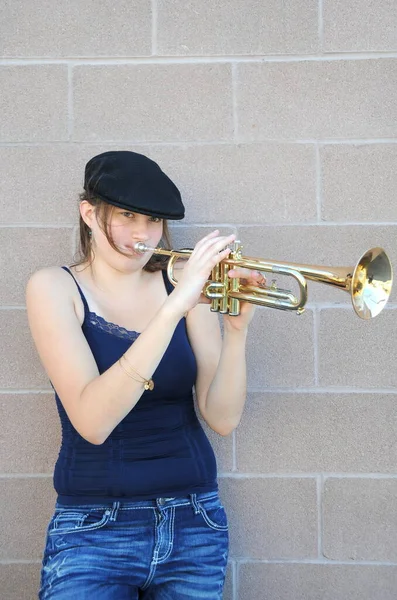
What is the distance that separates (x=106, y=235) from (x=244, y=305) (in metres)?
0.37

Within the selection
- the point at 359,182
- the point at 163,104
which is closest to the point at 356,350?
the point at 359,182

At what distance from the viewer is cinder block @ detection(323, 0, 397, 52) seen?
2266 millimetres

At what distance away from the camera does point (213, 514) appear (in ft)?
6.11

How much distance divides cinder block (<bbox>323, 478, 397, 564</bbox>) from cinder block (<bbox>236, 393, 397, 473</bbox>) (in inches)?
2.0

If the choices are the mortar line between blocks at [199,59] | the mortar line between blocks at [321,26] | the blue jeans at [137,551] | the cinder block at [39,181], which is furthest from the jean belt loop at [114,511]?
the mortar line between blocks at [321,26]

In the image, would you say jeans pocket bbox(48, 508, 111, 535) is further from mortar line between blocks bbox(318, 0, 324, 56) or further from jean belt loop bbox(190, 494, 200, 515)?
mortar line between blocks bbox(318, 0, 324, 56)

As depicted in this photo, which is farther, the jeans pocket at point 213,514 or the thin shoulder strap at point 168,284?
the thin shoulder strap at point 168,284

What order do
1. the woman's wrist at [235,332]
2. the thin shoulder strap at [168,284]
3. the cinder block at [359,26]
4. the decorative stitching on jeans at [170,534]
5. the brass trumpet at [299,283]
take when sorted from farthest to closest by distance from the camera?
the cinder block at [359,26] → the thin shoulder strap at [168,284] → the woman's wrist at [235,332] → the decorative stitching on jeans at [170,534] → the brass trumpet at [299,283]

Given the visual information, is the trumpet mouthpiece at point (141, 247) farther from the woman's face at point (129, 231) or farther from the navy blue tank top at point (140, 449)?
the navy blue tank top at point (140, 449)

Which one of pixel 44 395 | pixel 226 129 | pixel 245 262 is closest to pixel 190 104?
pixel 226 129

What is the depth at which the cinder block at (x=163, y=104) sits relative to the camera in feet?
7.51

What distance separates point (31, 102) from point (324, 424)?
1268 mm

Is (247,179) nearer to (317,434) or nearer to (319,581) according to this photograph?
(317,434)

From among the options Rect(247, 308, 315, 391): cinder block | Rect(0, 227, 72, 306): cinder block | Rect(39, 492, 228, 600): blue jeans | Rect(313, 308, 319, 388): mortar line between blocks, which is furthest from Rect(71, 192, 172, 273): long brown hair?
Rect(39, 492, 228, 600): blue jeans
